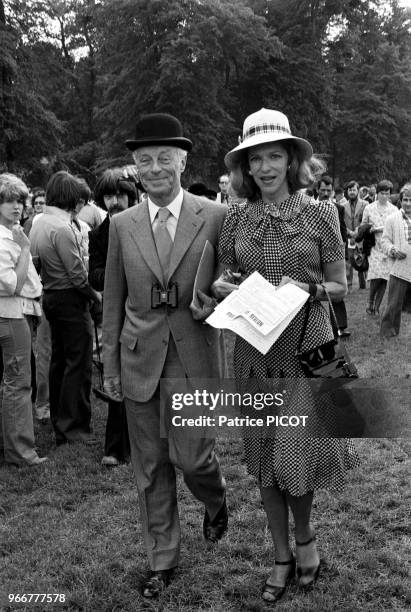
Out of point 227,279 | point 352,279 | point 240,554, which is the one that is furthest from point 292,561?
point 352,279

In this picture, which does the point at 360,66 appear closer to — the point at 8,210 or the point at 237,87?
the point at 237,87

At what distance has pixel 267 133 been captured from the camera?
122 inches

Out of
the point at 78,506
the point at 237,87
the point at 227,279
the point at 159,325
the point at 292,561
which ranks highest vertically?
the point at 237,87

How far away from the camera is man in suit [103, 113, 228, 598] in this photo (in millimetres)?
3266

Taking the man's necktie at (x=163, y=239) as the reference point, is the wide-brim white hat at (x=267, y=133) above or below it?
above

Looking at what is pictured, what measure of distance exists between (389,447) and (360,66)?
32.0 m

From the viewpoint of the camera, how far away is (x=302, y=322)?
123 inches

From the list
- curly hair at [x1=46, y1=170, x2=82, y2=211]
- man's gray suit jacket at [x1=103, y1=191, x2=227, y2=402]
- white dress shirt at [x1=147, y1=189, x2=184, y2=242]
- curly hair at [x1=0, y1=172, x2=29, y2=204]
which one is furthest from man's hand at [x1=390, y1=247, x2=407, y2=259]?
white dress shirt at [x1=147, y1=189, x2=184, y2=242]

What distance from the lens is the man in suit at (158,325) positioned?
327cm

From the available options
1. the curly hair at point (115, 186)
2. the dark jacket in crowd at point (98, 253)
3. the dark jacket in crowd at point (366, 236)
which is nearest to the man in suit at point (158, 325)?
the dark jacket in crowd at point (98, 253)

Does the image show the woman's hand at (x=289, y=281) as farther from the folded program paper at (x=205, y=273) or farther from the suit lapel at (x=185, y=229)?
the suit lapel at (x=185, y=229)

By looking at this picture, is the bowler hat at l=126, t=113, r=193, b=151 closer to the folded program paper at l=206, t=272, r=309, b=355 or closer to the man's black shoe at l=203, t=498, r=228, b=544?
the folded program paper at l=206, t=272, r=309, b=355

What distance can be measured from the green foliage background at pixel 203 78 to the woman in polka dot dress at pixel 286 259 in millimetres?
17252

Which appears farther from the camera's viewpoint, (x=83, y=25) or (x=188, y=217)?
(x=83, y=25)
